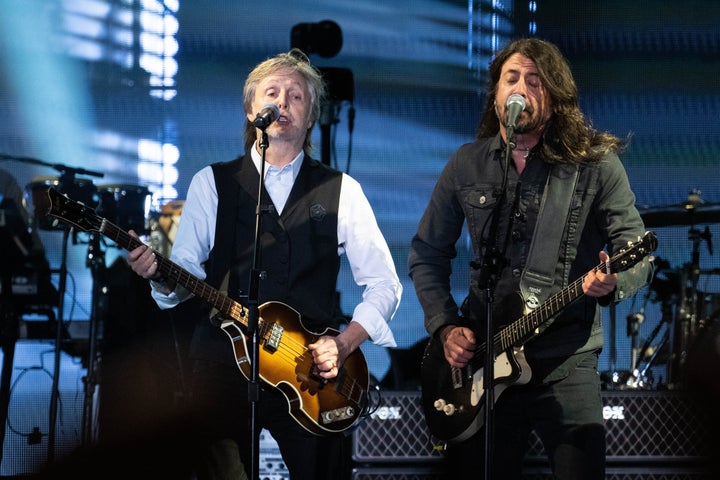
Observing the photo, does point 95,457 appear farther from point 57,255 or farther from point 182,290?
point 182,290

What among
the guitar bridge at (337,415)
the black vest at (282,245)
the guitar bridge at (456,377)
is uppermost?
the black vest at (282,245)

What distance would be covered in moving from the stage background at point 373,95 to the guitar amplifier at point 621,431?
1634 mm

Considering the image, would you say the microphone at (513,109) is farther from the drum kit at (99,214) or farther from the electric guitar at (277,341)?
the drum kit at (99,214)

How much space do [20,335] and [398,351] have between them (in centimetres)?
246

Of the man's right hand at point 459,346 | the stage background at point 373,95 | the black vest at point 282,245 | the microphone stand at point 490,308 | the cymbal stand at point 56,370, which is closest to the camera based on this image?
the microphone stand at point 490,308

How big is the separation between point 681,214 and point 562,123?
2.69 m

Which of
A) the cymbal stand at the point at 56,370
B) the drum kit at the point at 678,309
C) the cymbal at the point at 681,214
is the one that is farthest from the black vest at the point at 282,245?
the cymbal at the point at 681,214

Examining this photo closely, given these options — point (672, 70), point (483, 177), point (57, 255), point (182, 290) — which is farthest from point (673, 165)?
point (57, 255)

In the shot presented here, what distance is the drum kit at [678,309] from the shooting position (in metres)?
5.73

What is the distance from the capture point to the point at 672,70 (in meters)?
6.07

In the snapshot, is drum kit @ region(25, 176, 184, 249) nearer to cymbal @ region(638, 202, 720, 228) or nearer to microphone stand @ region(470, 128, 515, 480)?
cymbal @ region(638, 202, 720, 228)

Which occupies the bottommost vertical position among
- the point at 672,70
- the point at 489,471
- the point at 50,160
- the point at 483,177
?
the point at 489,471

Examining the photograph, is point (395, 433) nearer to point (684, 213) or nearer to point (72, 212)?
point (72, 212)

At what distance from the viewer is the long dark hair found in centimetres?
340
